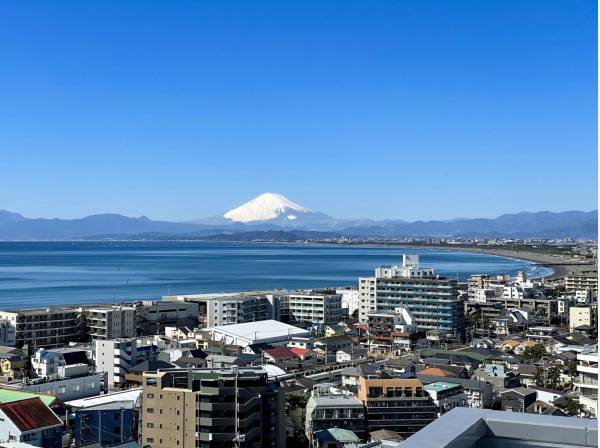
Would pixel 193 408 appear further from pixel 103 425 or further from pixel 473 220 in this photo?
pixel 473 220

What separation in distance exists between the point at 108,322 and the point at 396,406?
8.04 meters

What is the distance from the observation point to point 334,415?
6.53 m

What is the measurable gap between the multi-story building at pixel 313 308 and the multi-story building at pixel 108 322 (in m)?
4.25

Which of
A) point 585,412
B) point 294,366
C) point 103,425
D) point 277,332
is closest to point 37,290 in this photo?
point 277,332

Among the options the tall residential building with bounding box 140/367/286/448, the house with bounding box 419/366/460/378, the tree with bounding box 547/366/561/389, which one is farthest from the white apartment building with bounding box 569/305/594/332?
the tall residential building with bounding box 140/367/286/448

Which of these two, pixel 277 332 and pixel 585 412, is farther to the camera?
pixel 277 332

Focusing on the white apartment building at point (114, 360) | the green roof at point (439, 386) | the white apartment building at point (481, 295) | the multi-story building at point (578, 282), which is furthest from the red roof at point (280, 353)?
the multi-story building at point (578, 282)

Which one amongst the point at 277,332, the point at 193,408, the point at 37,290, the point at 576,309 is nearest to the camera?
the point at 193,408

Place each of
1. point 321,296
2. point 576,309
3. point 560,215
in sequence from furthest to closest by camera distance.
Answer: point 560,215 → point 321,296 → point 576,309

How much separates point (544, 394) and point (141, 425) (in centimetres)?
462

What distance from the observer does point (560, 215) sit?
159 meters

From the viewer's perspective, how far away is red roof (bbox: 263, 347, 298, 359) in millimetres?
10591

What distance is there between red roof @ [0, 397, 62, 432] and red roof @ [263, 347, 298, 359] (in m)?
4.86

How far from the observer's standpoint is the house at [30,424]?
561 cm
